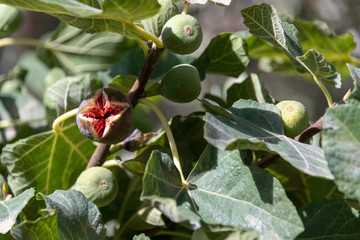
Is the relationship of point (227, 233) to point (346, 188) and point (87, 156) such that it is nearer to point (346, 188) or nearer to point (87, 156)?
point (346, 188)

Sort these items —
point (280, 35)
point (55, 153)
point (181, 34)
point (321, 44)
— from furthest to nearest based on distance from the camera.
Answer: point (321, 44), point (55, 153), point (280, 35), point (181, 34)

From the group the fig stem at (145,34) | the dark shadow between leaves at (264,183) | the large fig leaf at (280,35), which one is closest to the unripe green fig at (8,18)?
the fig stem at (145,34)

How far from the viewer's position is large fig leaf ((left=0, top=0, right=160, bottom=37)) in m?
0.59

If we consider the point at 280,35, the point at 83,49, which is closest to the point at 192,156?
the point at 280,35

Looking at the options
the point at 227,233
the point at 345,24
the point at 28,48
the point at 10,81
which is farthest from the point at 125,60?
the point at 345,24

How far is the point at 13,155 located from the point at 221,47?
47 cm

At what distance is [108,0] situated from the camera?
0.58 m

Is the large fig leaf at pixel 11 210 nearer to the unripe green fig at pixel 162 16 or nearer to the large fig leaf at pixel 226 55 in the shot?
the unripe green fig at pixel 162 16

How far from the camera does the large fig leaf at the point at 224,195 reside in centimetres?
58

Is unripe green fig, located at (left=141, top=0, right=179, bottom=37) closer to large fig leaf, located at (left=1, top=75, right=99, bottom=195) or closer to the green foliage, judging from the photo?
the green foliage

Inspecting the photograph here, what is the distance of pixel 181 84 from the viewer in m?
0.72

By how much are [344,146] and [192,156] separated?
45 centimetres

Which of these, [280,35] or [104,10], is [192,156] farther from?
[104,10]

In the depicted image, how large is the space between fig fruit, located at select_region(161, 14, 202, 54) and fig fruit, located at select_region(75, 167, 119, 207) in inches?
9.6
